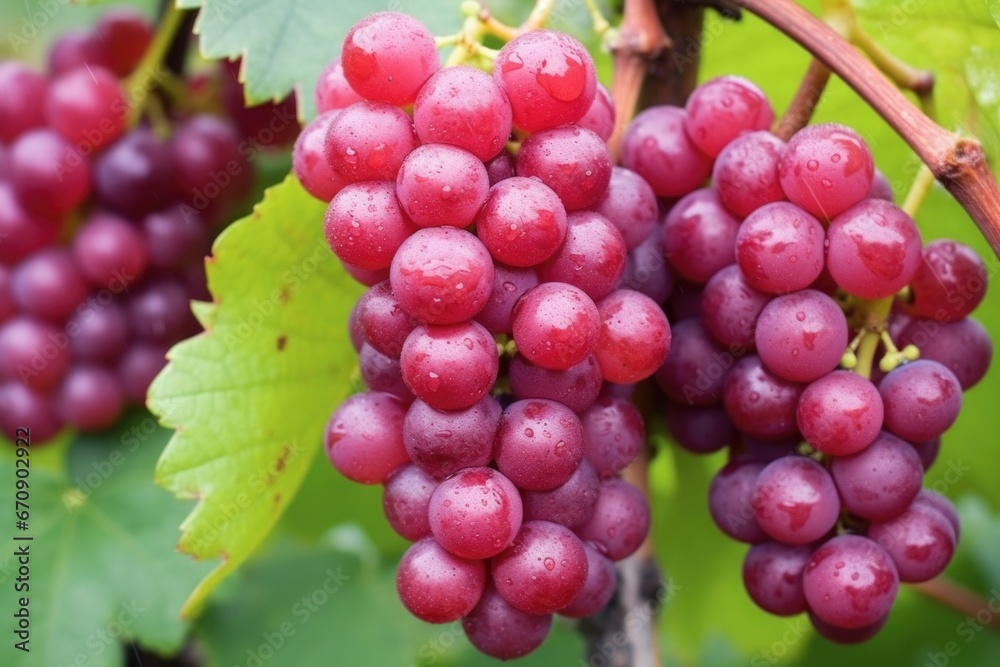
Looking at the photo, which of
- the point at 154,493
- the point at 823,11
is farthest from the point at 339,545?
the point at 823,11

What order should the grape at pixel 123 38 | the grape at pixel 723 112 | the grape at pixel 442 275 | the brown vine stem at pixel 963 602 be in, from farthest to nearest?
the brown vine stem at pixel 963 602 → the grape at pixel 123 38 → the grape at pixel 723 112 → the grape at pixel 442 275

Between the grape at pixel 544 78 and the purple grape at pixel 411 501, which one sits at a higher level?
the grape at pixel 544 78

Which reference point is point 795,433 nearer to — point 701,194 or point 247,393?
point 701,194

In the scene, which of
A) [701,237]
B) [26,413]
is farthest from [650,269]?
[26,413]

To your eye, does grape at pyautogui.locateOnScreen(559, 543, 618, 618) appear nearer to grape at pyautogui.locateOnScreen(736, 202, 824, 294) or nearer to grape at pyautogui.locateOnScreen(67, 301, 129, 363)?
grape at pyautogui.locateOnScreen(736, 202, 824, 294)

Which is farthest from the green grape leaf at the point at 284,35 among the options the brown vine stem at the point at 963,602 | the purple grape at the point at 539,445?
the brown vine stem at the point at 963,602

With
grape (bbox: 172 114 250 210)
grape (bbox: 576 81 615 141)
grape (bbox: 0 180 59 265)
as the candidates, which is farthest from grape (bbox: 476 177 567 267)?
grape (bbox: 0 180 59 265)

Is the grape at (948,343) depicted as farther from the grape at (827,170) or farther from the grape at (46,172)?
the grape at (46,172)
